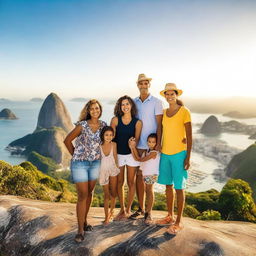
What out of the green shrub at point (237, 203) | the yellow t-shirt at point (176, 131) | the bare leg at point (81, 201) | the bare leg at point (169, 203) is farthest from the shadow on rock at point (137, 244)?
the green shrub at point (237, 203)

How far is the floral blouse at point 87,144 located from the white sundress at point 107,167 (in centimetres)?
26

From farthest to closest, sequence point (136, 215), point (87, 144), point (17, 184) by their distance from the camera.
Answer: point (17, 184) < point (136, 215) < point (87, 144)

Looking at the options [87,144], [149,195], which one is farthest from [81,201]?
[149,195]

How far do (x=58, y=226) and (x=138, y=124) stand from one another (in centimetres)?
277

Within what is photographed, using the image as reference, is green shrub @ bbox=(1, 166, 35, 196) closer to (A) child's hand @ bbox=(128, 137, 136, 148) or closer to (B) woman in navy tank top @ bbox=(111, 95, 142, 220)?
(B) woman in navy tank top @ bbox=(111, 95, 142, 220)

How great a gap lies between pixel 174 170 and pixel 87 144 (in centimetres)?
171

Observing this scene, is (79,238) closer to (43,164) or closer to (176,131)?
(176,131)

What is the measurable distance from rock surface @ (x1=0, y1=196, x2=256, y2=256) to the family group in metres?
0.25

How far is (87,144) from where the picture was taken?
4789 millimetres

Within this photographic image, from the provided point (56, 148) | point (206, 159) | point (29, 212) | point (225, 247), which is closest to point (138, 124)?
point (225, 247)

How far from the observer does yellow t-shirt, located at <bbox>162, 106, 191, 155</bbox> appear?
486cm

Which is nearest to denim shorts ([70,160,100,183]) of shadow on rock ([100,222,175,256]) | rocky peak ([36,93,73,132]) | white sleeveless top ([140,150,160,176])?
white sleeveless top ([140,150,160,176])

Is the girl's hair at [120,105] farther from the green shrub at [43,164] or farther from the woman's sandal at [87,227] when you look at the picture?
the green shrub at [43,164]

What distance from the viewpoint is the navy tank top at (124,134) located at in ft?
16.7
